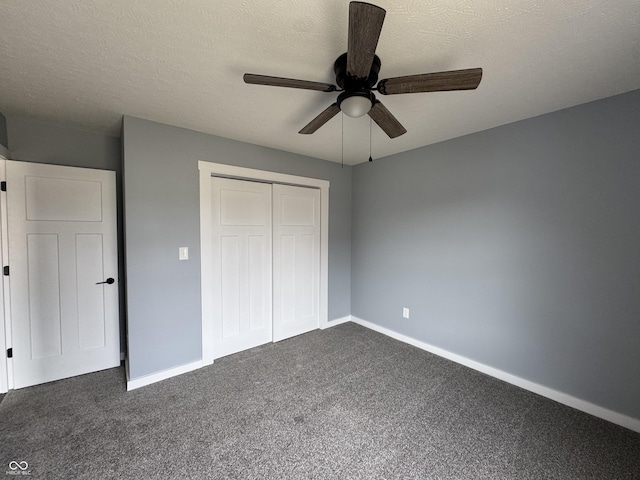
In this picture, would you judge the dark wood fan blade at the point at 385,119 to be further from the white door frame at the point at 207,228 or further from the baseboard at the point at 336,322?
the baseboard at the point at 336,322

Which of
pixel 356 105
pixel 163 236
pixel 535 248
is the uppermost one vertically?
pixel 356 105

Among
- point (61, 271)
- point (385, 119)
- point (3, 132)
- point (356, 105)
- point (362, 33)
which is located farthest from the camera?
point (61, 271)

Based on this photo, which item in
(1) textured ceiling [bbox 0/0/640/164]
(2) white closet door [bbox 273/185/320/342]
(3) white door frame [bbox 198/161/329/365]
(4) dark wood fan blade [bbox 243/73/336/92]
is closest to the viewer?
(1) textured ceiling [bbox 0/0/640/164]

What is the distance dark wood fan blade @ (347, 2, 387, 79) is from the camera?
90 centimetres

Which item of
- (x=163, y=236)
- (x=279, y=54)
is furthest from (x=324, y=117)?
(x=163, y=236)

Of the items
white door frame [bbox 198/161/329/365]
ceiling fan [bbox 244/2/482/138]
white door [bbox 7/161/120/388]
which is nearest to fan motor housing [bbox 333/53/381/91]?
ceiling fan [bbox 244/2/482/138]

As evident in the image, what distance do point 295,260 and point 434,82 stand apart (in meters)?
2.53

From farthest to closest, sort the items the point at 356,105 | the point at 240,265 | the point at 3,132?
the point at 240,265 → the point at 3,132 → the point at 356,105

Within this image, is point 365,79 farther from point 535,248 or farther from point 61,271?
point 61,271

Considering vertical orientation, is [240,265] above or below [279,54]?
below

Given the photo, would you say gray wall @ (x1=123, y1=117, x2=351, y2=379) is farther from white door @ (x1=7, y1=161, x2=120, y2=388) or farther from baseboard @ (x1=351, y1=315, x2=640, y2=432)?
baseboard @ (x1=351, y1=315, x2=640, y2=432)

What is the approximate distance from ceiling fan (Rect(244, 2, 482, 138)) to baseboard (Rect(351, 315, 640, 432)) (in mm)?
2493

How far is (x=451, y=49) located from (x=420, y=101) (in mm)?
525

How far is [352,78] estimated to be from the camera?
4.29ft
